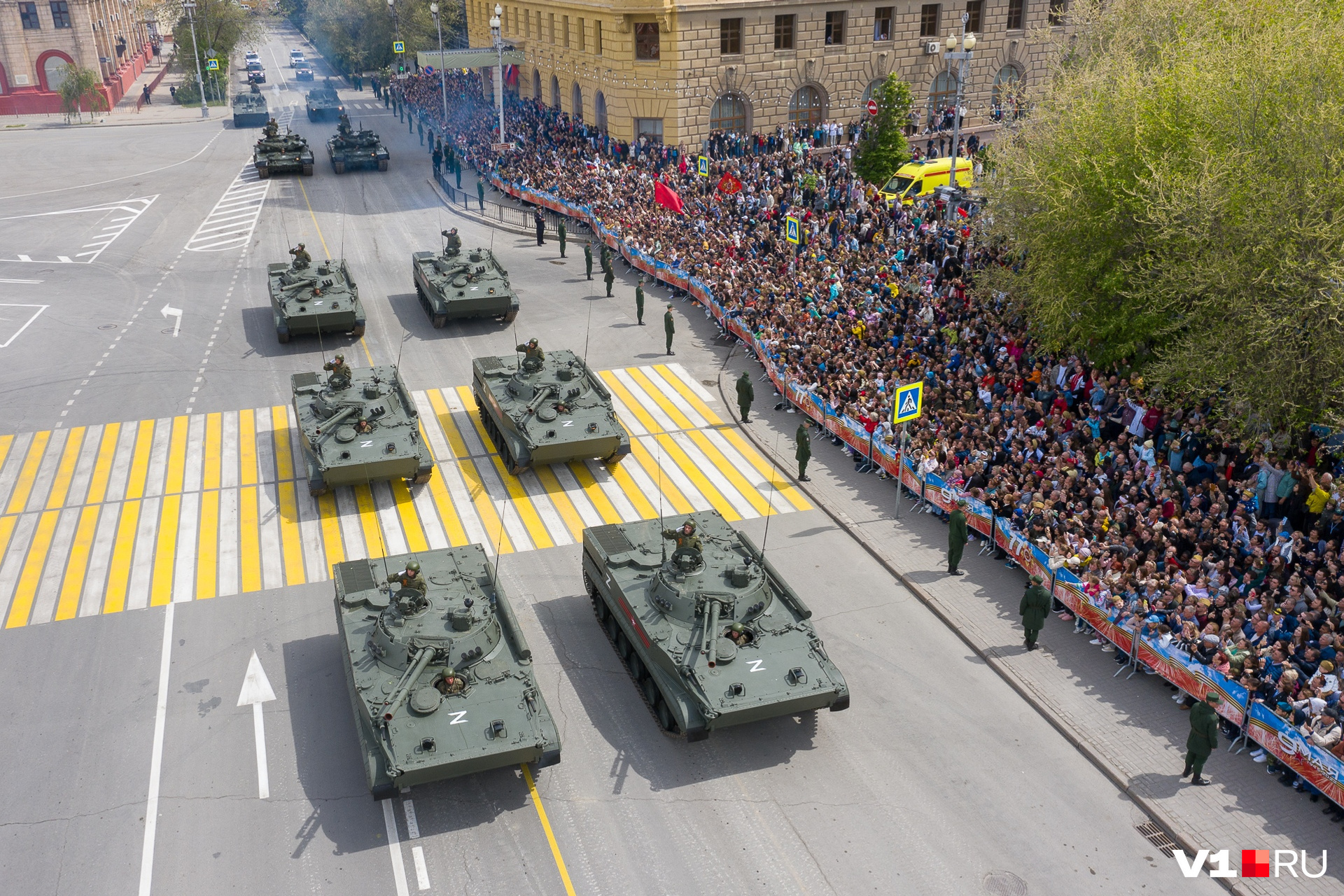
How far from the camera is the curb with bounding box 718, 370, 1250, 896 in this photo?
15.5 meters

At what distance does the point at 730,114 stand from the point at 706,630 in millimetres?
44440

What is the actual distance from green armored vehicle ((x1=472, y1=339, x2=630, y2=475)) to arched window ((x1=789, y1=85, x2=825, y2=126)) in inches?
1358

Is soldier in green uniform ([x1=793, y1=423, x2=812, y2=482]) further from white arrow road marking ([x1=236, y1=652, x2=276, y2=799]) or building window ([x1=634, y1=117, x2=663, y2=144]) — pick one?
building window ([x1=634, y1=117, x2=663, y2=144])

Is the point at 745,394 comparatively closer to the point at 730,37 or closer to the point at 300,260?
the point at 300,260

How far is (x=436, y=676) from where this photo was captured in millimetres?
16562

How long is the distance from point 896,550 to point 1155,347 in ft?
23.0

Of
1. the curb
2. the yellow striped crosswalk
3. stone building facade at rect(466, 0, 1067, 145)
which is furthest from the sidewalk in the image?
stone building facade at rect(466, 0, 1067, 145)

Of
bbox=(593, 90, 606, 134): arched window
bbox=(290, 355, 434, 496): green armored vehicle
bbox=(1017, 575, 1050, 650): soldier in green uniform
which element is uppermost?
bbox=(593, 90, 606, 134): arched window

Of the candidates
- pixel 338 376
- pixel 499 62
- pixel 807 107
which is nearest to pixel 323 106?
pixel 499 62

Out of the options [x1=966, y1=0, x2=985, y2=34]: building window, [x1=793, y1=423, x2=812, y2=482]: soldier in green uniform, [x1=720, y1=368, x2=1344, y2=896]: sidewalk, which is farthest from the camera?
[x1=966, y1=0, x2=985, y2=34]: building window

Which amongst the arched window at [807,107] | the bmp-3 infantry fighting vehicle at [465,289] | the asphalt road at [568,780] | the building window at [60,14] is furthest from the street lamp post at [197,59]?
the asphalt road at [568,780]

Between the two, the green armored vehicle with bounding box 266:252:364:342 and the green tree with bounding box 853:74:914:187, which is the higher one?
the green tree with bounding box 853:74:914:187

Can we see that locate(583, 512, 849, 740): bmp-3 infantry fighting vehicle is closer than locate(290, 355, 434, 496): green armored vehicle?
Yes

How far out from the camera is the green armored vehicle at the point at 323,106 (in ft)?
277
